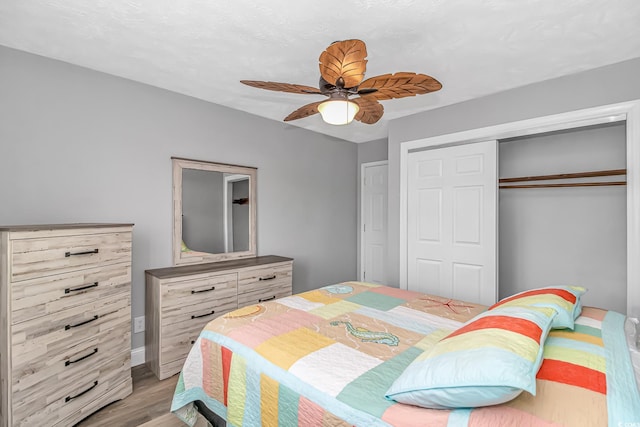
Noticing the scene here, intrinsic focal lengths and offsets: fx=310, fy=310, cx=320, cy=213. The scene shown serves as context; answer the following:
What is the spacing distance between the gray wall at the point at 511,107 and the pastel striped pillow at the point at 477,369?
2.40 m

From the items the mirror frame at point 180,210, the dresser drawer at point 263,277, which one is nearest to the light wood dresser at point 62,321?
the mirror frame at point 180,210

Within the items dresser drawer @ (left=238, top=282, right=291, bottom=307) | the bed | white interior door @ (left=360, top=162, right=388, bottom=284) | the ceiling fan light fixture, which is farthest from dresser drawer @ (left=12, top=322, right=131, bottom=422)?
white interior door @ (left=360, top=162, right=388, bottom=284)

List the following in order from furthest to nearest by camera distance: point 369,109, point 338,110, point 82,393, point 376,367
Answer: point 369,109
point 82,393
point 338,110
point 376,367

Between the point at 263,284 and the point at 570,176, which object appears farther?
the point at 263,284

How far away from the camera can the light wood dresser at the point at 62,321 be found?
1672 mm

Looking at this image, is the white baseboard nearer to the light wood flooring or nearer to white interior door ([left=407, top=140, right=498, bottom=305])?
the light wood flooring

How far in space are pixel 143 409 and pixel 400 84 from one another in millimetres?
2688

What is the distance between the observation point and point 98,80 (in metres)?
2.53

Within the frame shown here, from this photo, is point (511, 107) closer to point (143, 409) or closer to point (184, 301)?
point (184, 301)

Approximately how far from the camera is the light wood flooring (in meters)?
1.98

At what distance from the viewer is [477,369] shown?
0.91 meters

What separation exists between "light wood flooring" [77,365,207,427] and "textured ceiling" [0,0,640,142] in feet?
7.80

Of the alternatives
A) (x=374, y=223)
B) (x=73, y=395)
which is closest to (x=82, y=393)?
(x=73, y=395)

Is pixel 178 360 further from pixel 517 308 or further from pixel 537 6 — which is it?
pixel 537 6
